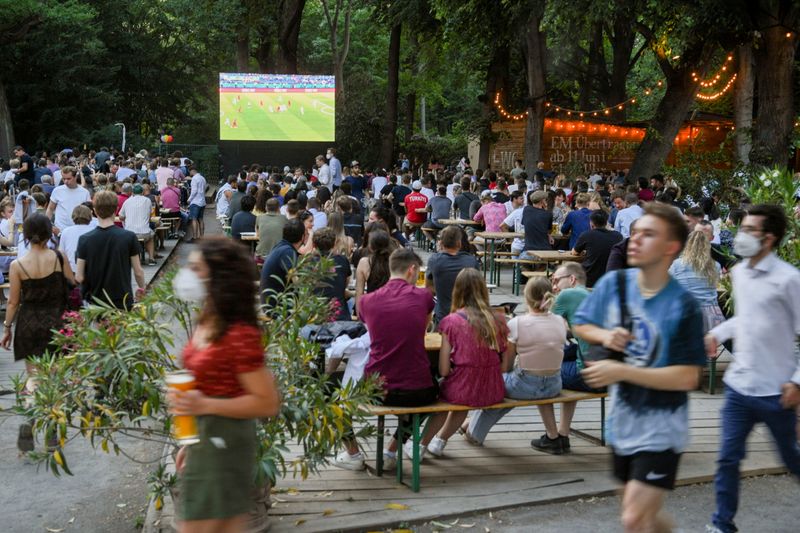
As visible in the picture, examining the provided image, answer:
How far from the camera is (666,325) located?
4.01m

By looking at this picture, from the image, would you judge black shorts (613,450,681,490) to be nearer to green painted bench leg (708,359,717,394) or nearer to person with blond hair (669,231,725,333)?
person with blond hair (669,231,725,333)

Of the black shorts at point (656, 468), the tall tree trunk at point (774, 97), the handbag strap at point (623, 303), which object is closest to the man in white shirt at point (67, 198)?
the handbag strap at point (623, 303)

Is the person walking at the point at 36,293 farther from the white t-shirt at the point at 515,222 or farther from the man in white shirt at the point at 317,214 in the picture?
the white t-shirt at the point at 515,222

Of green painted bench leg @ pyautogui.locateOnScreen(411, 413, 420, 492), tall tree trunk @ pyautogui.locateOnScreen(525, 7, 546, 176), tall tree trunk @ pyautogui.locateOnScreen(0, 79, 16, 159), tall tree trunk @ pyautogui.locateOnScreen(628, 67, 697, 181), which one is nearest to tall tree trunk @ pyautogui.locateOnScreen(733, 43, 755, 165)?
tall tree trunk @ pyautogui.locateOnScreen(628, 67, 697, 181)

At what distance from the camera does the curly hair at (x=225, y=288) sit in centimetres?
359

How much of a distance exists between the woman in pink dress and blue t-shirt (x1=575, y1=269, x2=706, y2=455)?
2.17 metres

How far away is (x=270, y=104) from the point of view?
102 feet

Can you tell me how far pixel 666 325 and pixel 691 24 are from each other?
640 inches

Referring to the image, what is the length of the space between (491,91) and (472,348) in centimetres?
2549

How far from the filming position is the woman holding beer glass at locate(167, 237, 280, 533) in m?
3.57

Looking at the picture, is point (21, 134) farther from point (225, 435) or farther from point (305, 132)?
point (225, 435)

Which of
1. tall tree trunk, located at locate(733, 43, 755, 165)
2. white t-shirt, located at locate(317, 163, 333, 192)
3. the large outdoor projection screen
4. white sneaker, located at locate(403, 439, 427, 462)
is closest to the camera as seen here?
white sneaker, located at locate(403, 439, 427, 462)

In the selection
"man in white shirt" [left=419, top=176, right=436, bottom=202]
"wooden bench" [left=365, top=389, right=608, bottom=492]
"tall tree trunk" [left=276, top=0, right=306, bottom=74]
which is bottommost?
"wooden bench" [left=365, top=389, right=608, bottom=492]

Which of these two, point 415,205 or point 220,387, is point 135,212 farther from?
point 220,387
